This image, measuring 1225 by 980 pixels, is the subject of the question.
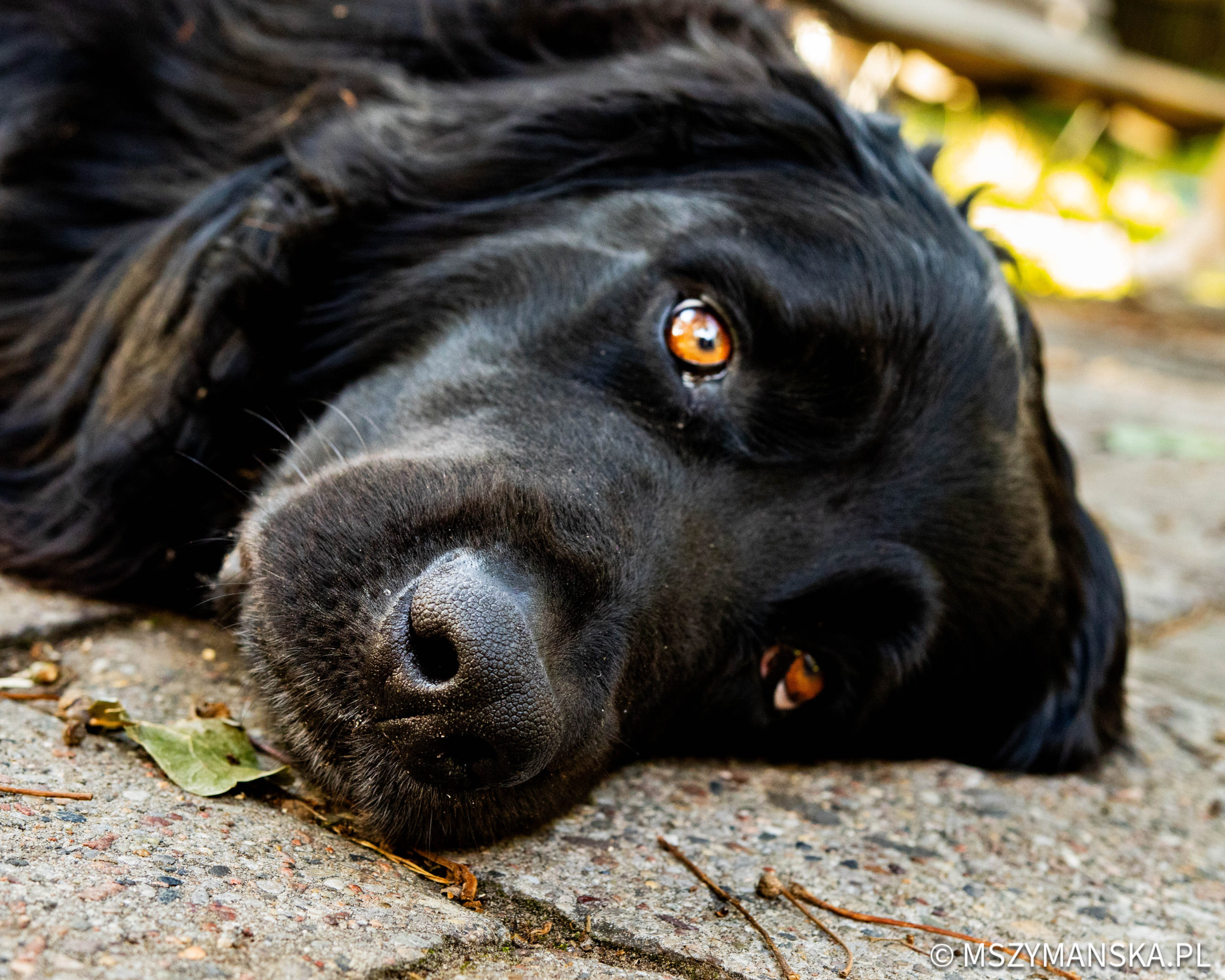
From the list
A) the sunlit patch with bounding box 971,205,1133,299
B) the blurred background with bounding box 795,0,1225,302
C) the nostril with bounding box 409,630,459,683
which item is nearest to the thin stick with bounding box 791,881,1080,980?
the nostril with bounding box 409,630,459,683

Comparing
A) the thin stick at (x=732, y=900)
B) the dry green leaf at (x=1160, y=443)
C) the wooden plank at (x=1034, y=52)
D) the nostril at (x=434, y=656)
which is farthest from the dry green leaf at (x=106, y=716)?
the wooden plank at (x=1034, y=52)

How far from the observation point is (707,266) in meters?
2.22

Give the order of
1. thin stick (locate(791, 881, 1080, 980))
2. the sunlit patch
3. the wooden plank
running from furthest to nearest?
the sunlit patch < the wooden plank < thin stick (locate(791, 881, 1080, 980))

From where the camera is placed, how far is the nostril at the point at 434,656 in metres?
1.57

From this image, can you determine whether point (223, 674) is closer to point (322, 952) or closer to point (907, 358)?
point (322, 952)

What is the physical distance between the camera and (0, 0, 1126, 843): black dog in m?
1.85

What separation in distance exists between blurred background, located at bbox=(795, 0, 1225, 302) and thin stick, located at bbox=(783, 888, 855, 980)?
25.5 feet

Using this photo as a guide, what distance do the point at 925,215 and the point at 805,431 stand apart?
555mm

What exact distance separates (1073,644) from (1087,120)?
11.5 metres

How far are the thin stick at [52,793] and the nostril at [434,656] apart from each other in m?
0.45

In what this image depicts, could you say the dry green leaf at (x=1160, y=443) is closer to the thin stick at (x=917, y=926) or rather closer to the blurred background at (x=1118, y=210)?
the blurred background at (x=1118, y=210)

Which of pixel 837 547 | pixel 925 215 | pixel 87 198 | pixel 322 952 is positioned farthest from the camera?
pixel 87 198

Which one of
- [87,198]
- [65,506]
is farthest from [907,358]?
[87,198]

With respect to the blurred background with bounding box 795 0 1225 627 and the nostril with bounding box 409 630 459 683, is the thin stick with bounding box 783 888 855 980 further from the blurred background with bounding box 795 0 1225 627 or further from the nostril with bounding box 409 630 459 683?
the blurred background with bounding box 795 0 1225 627
